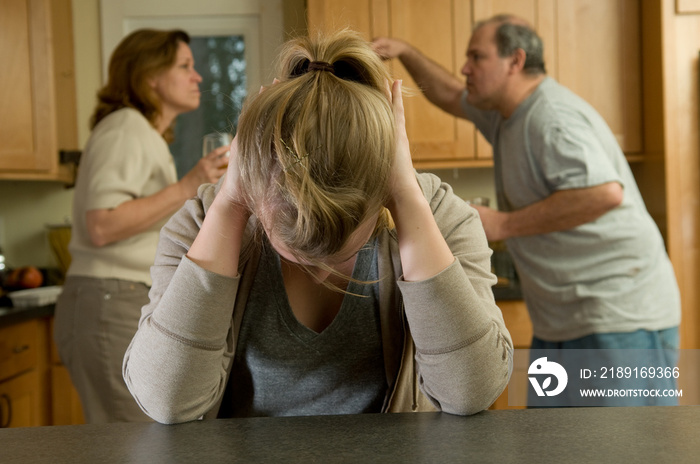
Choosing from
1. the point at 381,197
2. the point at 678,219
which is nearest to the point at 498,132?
the point at 678,219

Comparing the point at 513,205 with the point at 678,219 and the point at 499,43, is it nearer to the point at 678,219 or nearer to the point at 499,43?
the point at 499,43

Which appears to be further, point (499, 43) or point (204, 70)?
point (204, 70)

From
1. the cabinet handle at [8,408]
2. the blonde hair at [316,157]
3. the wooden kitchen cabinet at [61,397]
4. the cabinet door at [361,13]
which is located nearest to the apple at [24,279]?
the wooden kitchen cabinet at [61,397]

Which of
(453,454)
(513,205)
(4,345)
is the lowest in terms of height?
(4,345)

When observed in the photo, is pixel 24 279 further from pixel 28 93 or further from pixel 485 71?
pixel 485 71

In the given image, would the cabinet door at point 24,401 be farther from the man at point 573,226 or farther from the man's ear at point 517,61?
the man's ear at point 517,61

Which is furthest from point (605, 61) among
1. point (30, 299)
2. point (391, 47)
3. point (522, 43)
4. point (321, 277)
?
point (30, 299)

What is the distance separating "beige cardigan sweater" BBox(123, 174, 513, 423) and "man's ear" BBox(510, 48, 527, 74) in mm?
1163

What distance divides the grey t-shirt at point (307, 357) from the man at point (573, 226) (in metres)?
0.88

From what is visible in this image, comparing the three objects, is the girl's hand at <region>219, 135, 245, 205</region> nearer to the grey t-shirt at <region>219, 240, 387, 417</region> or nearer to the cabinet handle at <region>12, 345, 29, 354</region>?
the grey t-shirt at <region>219, 240, 387, 417</region>

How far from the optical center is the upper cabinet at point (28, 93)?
2506mm

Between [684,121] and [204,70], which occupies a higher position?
[204,70]

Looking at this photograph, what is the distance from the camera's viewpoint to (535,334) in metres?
1.89

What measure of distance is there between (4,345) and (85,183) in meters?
0.77
